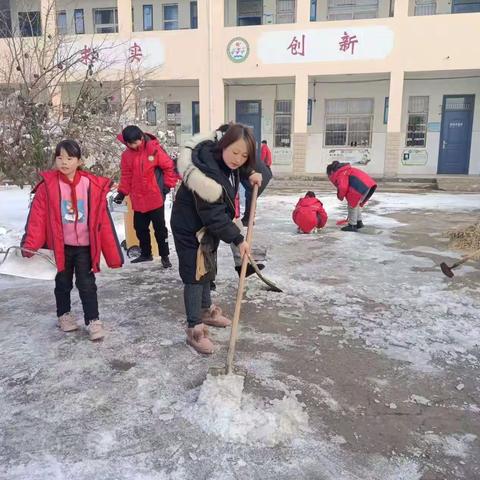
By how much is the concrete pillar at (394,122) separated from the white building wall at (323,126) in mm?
1420

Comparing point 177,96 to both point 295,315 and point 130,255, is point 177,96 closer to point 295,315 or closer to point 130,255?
point 130,255

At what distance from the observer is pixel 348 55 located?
1484 cm

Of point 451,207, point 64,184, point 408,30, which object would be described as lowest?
point 451,207

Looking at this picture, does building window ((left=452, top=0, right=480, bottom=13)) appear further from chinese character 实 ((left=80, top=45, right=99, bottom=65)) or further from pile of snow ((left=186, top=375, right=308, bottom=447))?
→ pile of snow ((left=186, top=375, right=308, bottom=447))

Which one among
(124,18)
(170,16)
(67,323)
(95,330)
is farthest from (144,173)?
(170,16)

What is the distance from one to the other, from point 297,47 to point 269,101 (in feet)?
9.14

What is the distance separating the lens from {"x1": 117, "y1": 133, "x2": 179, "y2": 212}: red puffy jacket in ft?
15.4

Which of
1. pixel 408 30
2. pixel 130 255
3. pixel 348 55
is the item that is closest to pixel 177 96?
pixel 348 55

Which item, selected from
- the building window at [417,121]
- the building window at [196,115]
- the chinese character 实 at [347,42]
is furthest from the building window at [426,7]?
the building window at [196,115]

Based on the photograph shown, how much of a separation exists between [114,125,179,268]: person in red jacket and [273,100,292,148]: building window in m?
13.5

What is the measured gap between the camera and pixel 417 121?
55.1 ft

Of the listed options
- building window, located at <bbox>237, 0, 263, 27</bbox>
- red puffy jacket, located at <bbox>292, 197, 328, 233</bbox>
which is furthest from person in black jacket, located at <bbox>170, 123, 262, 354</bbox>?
building window, located at <bbox>237, 0, 263, 27</bbox>

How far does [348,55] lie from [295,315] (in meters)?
13.1

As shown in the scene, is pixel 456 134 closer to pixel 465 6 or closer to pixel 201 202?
pixel 465 6
